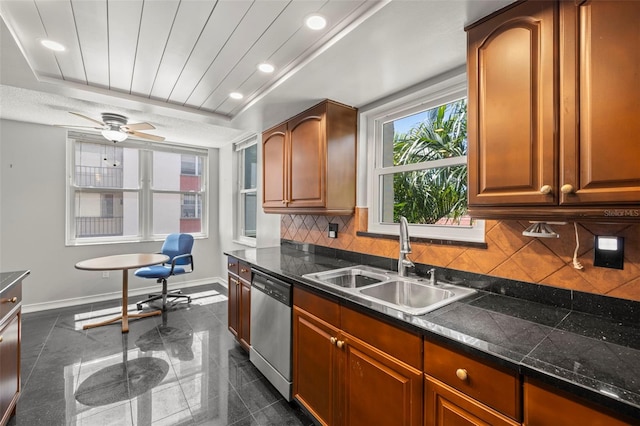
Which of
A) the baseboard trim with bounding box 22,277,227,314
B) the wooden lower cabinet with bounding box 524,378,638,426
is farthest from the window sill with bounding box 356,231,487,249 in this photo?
the baseboard trim with bounding box 22,277,227,314

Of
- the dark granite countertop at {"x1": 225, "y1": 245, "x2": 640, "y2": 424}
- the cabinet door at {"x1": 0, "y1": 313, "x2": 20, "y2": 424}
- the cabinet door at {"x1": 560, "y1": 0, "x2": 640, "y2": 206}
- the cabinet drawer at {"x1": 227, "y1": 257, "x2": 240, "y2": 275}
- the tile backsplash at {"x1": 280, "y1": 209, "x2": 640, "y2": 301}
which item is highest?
the cabinet door at {"x1": 560, "y1": 0, "x2": 640, "y2": 206}

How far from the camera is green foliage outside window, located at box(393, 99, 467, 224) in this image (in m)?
1.87

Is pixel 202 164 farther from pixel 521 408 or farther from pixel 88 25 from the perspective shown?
pixel 521 408

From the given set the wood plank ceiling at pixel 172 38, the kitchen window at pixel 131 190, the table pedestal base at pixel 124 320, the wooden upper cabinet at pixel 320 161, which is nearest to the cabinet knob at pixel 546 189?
the wood plank ceiling at pixel 172 38

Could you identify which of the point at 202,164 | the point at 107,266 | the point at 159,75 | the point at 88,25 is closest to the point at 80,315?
the point at 107,266

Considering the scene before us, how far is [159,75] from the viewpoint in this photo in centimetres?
208

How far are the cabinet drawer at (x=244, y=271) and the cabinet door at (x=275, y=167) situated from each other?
2.16 feet

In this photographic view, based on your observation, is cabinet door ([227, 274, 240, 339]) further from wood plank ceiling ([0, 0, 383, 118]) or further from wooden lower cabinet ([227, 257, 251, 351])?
wood plank ceiling ([0, 0, 383, 118])

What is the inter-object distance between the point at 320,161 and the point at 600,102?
5.36ft

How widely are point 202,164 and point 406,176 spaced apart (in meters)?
4.02

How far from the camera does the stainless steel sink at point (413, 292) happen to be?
1614mm

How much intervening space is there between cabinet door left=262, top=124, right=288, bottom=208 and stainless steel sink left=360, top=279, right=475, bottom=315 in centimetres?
130

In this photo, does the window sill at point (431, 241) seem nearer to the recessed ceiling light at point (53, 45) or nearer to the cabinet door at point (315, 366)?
the cabinet door at point (315, 366)

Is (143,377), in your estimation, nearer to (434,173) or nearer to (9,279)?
(9,279)
